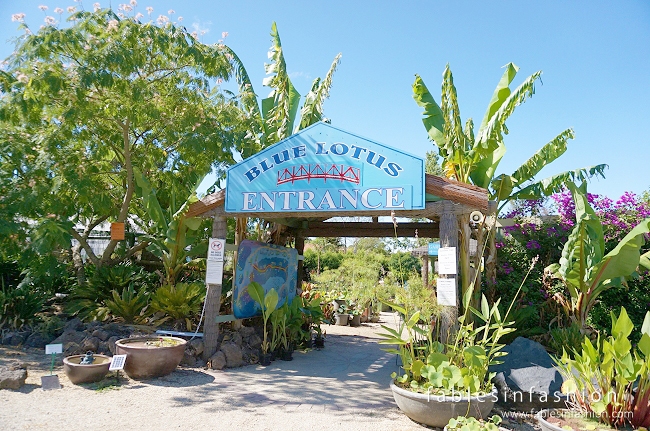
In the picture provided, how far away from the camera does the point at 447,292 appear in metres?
6.07

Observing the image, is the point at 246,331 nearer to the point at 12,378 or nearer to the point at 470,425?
the point at 12,378

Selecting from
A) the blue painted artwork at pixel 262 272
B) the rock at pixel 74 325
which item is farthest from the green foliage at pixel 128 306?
the blue painted artwork at pixel 262 272

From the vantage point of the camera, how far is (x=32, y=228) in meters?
8.72

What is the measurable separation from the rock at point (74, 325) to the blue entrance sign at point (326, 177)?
3.47 m

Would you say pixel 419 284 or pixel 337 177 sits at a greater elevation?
pixel 337 177

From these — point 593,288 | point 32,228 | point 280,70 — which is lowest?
point 593,288

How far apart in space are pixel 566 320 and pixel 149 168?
345 inches

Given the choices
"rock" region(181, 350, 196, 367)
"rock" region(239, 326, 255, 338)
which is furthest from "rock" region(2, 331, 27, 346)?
"rock" region(239, 326, 255, 338)

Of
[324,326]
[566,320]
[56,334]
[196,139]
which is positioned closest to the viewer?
[566,320]

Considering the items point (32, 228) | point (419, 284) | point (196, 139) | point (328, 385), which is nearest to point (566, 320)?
point (419, 284)

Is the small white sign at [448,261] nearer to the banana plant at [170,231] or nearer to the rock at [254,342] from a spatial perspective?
the rock at [254,342]

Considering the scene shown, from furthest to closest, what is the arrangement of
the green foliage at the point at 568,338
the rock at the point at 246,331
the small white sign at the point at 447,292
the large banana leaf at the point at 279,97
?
the large banana leaf at the point at 279,97 → the rock at the point at 246,331 → the green foliage at the point at 568,338 → the small white sign at the point at 447,292

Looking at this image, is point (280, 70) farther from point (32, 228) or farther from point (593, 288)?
point (593, 288)

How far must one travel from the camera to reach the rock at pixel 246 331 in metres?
8.54
